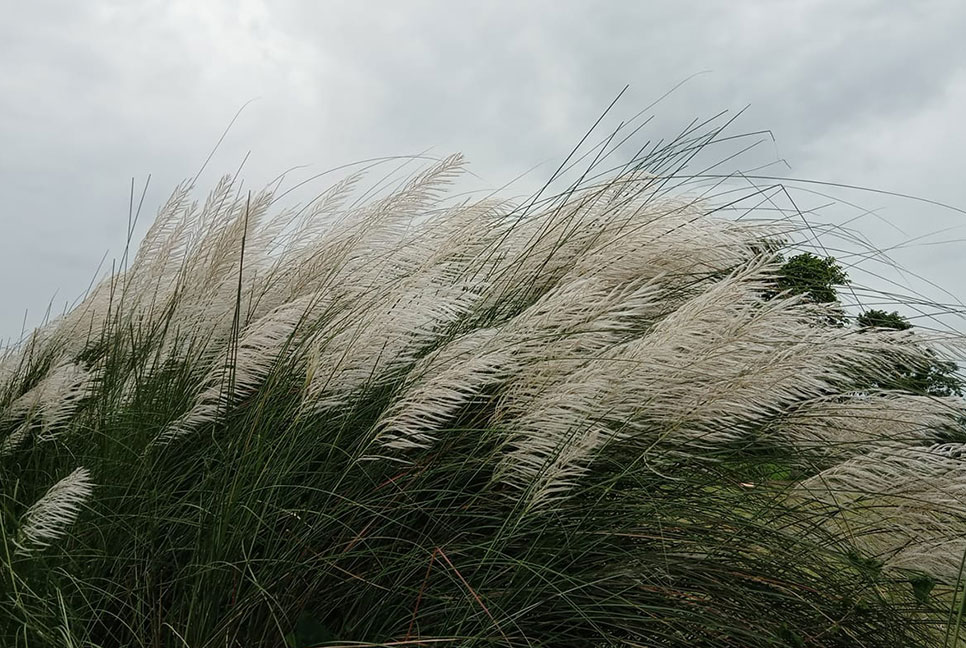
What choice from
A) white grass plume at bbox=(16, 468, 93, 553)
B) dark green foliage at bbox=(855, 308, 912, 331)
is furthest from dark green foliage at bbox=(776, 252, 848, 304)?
white grass plume at bbox=(16, 468, 93, 553)

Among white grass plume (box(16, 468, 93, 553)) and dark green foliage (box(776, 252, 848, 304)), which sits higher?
dark green foliage (box(776, 252, 848, 304))

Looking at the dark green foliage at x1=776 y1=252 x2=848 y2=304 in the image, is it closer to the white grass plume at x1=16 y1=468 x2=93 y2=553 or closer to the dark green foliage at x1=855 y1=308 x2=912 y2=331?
the dark green foliage at x1=855 y1=308 x2=912 y2=331

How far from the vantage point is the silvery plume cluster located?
1.83m

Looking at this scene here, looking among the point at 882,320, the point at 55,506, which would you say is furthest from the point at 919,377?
the point at 55,506

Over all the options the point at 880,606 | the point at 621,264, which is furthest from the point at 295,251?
the point at 880,606

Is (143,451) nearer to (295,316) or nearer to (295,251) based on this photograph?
(295,316)

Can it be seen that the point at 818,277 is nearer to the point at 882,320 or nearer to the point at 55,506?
the point at 882,320

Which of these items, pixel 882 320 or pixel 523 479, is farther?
pixel 882 320

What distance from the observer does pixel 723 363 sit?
74.1 inches

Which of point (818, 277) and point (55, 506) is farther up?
point (818, 277)

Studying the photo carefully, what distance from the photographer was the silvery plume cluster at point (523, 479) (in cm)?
183

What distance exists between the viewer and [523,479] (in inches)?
75.7

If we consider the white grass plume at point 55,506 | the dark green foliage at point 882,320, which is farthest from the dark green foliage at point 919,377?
the white grass plume at point 55,506

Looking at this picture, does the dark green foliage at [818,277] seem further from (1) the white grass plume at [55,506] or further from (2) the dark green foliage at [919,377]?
(1) the white grass plume at [55,506]
